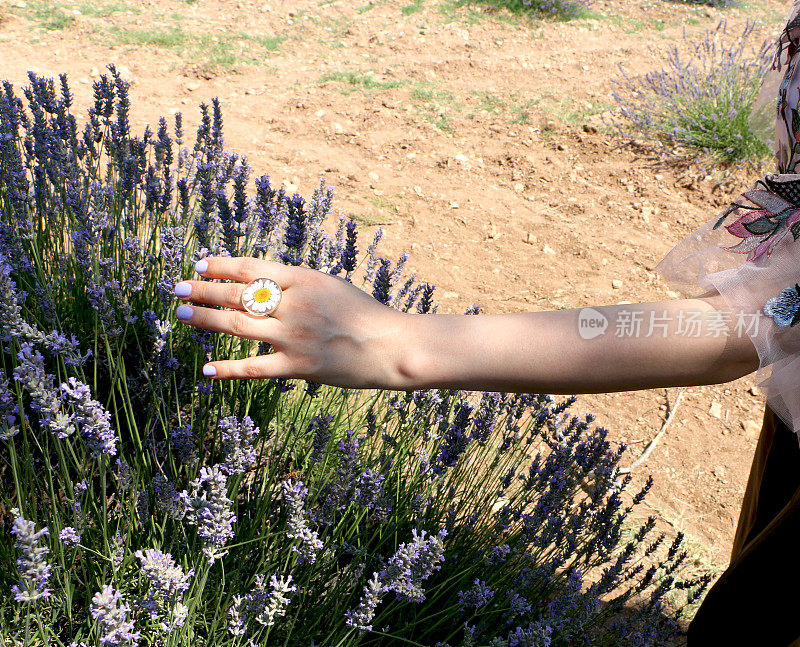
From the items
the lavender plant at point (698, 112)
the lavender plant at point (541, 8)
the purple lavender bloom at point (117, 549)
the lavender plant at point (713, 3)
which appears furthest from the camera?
the lavender plant at point (713, 3)

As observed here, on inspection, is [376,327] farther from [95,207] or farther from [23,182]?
[23,182]

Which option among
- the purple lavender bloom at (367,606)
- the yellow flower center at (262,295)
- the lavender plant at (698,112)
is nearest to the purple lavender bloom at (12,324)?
the yellow flower center at (262,295)

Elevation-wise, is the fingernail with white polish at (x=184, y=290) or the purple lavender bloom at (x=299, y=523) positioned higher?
the fingernail with white polish at (x=184, y=290)


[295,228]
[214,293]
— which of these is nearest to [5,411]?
[214,293]

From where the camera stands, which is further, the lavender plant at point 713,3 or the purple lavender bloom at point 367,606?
the lavender plant at point 713,3

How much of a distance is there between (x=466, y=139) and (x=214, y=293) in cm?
484

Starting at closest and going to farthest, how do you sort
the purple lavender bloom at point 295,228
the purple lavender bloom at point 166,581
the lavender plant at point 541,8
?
the purple lavender bloom at point 166,581 → the purple lavender bloom at point 295,228 → the lavender plant at point 541,8

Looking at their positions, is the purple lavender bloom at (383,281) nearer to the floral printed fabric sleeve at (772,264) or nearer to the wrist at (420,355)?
the wrist at (420,355)

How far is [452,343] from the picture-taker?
112 cm

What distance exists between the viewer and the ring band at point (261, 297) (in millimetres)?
1094

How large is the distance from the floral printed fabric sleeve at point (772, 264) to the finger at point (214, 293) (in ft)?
2.94

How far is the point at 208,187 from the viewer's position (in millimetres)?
1746

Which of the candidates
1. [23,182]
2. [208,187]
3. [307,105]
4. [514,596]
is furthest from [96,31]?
[514,596]

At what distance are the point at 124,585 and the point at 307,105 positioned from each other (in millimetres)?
5151
